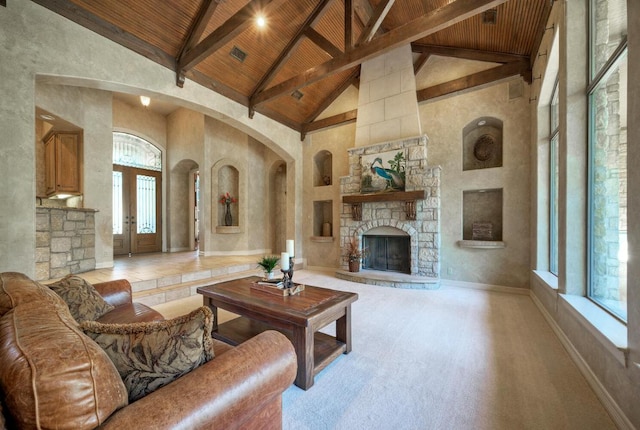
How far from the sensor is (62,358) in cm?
69

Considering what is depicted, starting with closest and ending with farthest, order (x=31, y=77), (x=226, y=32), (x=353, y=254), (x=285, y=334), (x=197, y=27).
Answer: (x=285, y=334)
(x=31, y=77)
(x=226, y=32)
(x=197, y=27)
(x=353, y=254)

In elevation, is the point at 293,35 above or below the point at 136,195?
above

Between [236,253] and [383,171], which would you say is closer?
[383,171]

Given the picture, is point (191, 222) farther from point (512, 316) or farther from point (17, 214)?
point (512, 316)

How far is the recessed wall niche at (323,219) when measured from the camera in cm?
659

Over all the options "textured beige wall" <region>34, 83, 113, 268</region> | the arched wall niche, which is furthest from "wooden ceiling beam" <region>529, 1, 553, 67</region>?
"textured beige wall" <region>34, 83, 113, 268</region>

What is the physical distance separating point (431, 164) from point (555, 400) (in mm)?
3985

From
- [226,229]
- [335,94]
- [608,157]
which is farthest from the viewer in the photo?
[226,229]

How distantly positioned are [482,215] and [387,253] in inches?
74.6

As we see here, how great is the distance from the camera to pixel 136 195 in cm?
712

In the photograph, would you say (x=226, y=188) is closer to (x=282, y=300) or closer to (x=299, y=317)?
(x=282, y=300)

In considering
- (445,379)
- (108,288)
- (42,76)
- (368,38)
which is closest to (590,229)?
(445,379)

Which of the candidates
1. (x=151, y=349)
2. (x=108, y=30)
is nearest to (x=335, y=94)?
(x=108, y=30)

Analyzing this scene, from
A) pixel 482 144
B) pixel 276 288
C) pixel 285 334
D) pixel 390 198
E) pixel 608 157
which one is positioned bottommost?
pixel 285 334
